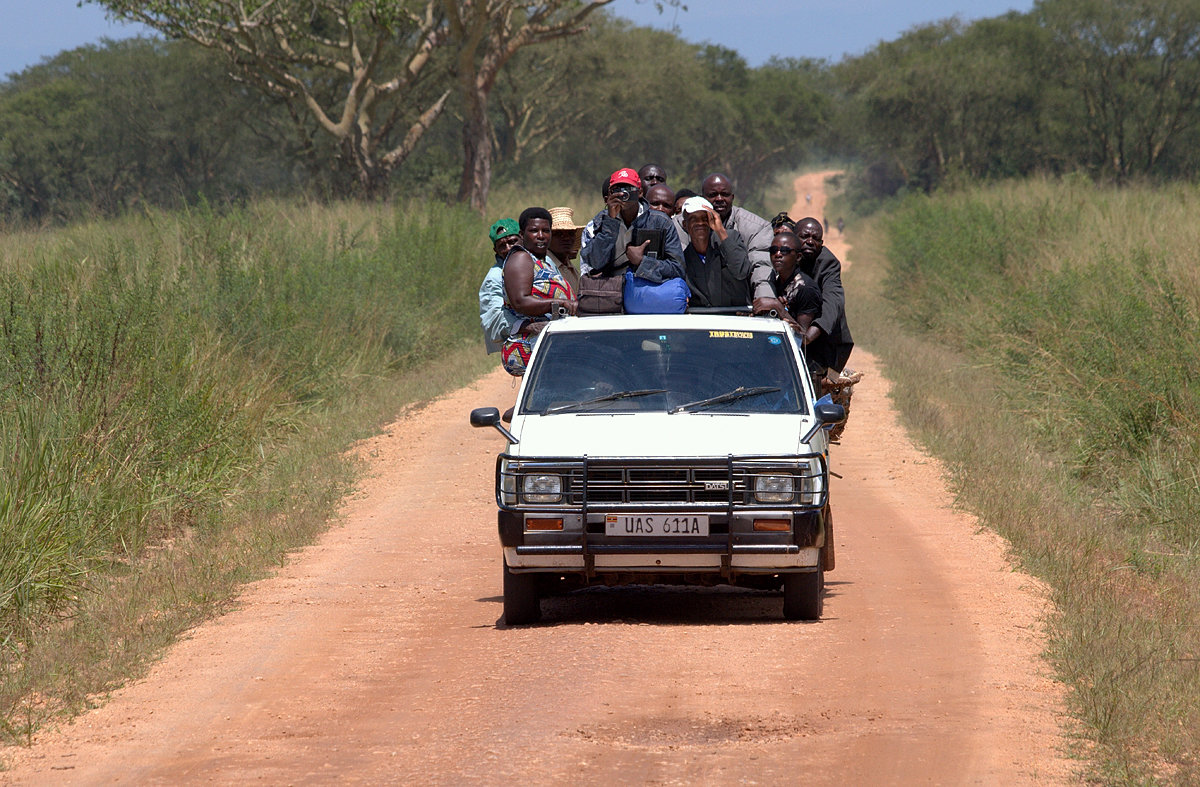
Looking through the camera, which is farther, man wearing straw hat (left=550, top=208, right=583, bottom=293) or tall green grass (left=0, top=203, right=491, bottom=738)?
man wearing straw hat (left=550, top=208, right=583, bottom=293)

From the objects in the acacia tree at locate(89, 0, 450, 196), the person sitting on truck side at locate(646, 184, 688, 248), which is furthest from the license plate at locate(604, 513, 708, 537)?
the acacia tree at locate(89, 0, 450, 196)

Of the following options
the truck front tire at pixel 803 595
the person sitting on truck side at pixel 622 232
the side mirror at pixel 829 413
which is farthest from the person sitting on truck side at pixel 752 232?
the truck front tire at pixel 803 595

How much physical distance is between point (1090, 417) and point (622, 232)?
18.8 feet

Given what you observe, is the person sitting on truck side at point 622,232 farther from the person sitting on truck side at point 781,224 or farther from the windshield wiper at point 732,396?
the windshield wiper at point 732,396

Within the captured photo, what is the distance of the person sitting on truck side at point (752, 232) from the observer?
8180 millimetres

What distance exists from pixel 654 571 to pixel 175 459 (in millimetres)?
4955

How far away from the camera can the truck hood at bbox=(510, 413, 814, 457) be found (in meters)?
6.38

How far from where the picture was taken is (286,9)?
30250 mm

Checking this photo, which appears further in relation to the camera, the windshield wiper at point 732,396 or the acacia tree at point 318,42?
the acacia tree at point 318,42

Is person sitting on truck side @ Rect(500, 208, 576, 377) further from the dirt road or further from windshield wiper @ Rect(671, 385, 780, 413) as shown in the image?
windshield wiper @ Rect(671, 385, 780, 413)

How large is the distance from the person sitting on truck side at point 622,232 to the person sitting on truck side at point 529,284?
583 millimetres

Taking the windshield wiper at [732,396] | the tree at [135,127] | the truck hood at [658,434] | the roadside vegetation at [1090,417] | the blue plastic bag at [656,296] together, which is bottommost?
the roadside vegetation at [1090,417]

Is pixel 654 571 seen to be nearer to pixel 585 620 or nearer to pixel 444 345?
pixel 585 620

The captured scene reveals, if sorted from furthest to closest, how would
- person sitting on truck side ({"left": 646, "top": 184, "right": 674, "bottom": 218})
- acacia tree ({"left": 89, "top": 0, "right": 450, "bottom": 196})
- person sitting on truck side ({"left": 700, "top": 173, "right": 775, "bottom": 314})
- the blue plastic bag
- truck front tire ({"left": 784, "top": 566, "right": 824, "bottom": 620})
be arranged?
acacia tree ({"left": 89, "top": 0, "right": 450, "bottom": 196}) < person sitting on truck side ({"left": 646, "top": 184, "right": 674, "bottom": 218}) < person sitting on truck side ({"left": 700, "top": 173, "right": 775, "bottom": 314}) < the blue plastic bag < truck front tire ({"left": 784, "top": 566, "right": 824, "bottom": 620})
